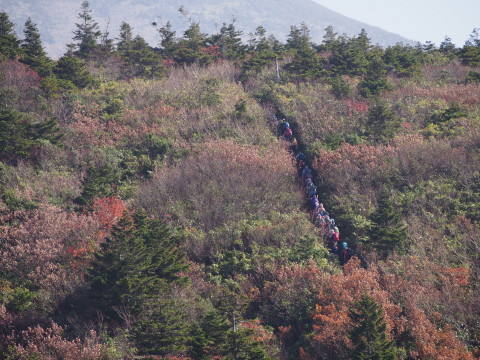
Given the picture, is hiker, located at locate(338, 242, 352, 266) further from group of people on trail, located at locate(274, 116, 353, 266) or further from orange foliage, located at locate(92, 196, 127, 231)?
orange foliage, located at locate(92, 196, 127, 231)

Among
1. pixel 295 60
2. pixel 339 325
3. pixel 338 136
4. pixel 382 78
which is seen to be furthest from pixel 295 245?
pixel 295 60

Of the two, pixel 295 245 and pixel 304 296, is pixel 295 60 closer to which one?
pixel 295 245

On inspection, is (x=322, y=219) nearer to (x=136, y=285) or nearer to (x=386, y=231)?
(x=386, y=231)

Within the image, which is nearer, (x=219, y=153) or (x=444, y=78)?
(x=219, y=153)

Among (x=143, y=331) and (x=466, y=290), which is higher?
(x=466, y=290)

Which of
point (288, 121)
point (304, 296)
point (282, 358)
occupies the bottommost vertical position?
point (282, 358)

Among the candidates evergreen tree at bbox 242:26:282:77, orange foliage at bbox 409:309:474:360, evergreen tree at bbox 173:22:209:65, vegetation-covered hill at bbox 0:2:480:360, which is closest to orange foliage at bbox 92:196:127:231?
vegetation-covered hill at bbox 0:2:480:360

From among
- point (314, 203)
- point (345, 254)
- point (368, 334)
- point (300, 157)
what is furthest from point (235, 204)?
point (368, 334)
